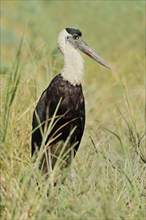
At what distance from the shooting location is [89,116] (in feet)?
26.3

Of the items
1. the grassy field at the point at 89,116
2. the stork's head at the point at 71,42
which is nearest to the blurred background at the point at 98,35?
the grassy field at the point at 89,116

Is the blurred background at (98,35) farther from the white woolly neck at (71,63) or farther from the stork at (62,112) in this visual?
the stork at (62,112)

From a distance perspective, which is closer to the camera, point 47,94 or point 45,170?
point 45,170

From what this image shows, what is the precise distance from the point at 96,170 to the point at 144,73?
12.7 feet

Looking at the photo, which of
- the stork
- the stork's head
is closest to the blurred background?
the stork's head

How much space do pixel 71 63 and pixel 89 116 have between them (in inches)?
66.5

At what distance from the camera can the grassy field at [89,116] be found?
4.56 m

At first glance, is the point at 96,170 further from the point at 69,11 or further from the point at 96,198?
the point at 69,11

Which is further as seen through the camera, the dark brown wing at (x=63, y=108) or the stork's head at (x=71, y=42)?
the stork's head at (x=71, y=42)

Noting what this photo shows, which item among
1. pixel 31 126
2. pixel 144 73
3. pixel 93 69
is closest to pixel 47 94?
pixel 31 126

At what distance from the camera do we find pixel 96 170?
5148mm

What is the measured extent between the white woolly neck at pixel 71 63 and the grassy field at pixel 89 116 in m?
0.15

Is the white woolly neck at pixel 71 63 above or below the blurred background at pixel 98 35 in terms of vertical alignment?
above

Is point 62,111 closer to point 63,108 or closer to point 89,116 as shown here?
point 63,108
